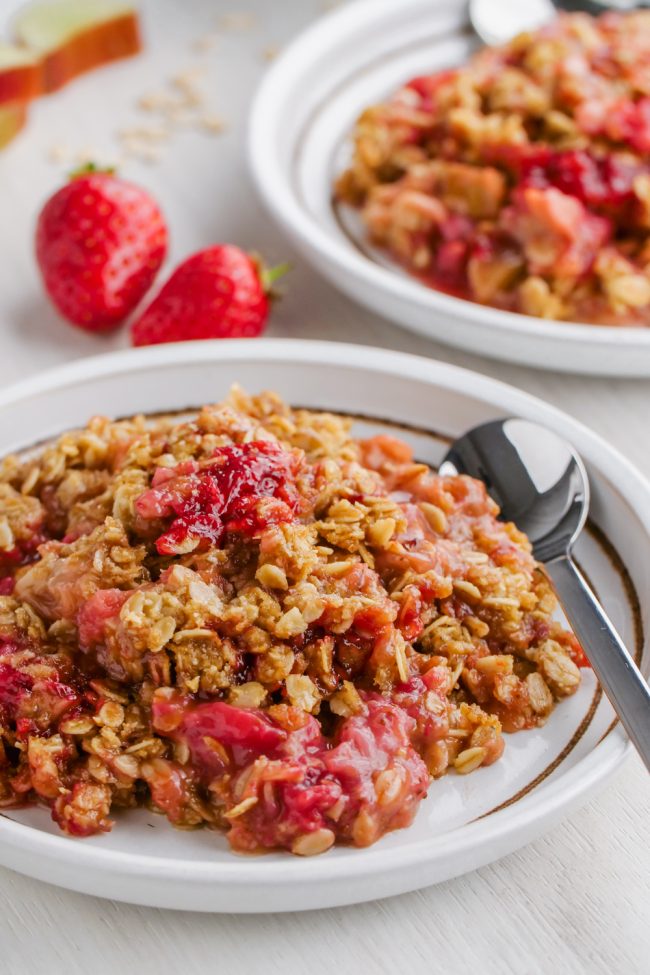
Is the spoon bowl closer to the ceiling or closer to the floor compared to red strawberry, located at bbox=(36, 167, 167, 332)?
closer to the floor

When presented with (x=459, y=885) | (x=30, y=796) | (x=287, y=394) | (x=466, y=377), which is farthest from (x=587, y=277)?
(x=30, y=796)

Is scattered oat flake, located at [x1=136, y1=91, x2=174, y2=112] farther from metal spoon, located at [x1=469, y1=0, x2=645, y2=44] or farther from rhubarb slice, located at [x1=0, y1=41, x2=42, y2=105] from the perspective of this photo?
metal spoon, located at [x1=469, y1=0, x2=645, y2=44]

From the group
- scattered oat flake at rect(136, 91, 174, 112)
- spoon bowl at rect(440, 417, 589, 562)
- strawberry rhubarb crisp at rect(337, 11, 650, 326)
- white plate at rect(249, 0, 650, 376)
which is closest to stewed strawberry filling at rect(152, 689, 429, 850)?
spoon bowl at rect(440, 417, 589, 562)

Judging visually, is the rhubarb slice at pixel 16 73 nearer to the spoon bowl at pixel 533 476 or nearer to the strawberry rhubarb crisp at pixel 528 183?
the strawberry rhubarb crisp at pixel 528 183

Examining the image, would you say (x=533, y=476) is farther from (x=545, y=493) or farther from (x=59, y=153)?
(x=59, y=153)

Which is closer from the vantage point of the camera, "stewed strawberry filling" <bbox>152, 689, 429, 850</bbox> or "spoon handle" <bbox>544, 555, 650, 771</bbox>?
"stewed strawberry filling" <bbox>152, 689, 429, 850</bbox>

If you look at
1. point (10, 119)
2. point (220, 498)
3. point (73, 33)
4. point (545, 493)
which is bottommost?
point (545, 493)

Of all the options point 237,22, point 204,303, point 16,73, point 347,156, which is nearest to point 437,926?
point 204,303
